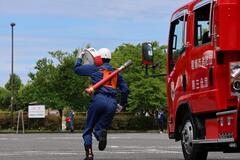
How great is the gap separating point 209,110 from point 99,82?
2.29m

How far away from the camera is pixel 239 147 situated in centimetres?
884

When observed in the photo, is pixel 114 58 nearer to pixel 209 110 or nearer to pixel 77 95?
pixel 77 95

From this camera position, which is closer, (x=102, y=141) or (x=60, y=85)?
(x=102, y=141)

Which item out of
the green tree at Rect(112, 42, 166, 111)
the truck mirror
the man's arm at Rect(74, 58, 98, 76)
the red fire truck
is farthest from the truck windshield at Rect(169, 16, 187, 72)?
the green tree at Rect(112, 42, 166, 111)

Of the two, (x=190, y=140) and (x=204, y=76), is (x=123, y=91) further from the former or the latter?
(x=204, y=76)

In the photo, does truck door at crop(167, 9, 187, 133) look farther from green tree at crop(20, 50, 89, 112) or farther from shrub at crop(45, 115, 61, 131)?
green tree at crop(20, 50, 89, 112)

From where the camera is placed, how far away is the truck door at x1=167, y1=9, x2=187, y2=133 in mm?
10805

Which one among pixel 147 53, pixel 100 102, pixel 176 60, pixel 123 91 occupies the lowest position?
pixel 100 102

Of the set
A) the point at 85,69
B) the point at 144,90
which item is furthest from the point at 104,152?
the point at 144,90

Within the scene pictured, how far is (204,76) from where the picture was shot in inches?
375

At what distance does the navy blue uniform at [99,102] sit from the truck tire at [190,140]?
1.30 meters

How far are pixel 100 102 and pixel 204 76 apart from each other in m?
2.07

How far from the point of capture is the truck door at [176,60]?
35.4 feet

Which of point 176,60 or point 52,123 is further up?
point 176,60
